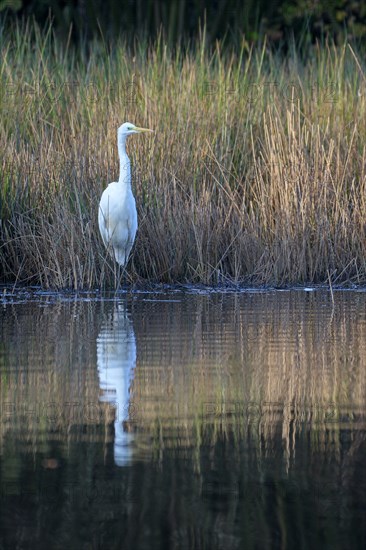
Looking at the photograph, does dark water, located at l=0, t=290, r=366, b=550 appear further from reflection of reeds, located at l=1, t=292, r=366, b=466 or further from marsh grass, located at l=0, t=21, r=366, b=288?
marsh grass, located at l=0, t=21, r=366, b=288

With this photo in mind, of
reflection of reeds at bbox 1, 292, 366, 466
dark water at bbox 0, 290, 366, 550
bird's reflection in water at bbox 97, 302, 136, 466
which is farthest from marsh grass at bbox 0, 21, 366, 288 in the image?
dark water at bbox 0, 290, 366, 550

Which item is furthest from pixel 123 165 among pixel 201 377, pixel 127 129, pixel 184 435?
pixel 184 435

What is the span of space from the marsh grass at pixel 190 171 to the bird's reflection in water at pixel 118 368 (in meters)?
1.86

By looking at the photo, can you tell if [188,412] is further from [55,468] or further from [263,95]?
[263,95]

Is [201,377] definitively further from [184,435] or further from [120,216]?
[120,216]

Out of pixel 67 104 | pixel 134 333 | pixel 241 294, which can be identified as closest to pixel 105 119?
pixel 67 104

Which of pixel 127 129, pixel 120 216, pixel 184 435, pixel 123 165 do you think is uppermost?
pixel 127 129

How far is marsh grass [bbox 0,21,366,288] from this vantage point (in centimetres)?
873

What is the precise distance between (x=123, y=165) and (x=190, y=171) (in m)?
0.86

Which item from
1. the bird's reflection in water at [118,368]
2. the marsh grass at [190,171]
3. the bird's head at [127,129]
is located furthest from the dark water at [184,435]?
the bird's head at [127,129]

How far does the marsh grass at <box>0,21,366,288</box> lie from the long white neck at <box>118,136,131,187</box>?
362 mm

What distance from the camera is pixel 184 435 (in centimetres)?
361

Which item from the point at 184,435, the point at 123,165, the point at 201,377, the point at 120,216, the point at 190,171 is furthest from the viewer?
the point at 190,171

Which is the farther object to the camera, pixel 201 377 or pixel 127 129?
pixel 127 129
